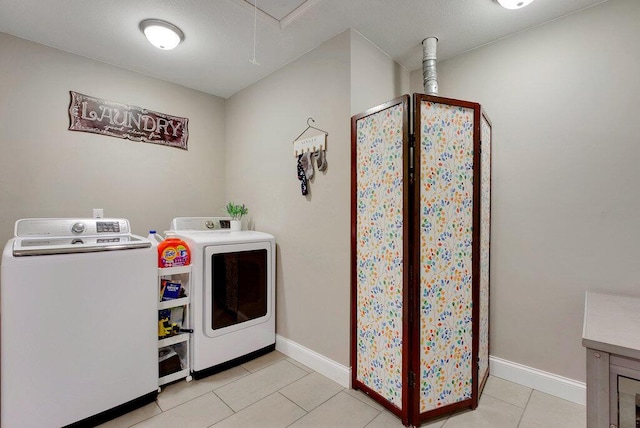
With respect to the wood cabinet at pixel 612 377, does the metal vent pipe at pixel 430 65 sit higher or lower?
higher

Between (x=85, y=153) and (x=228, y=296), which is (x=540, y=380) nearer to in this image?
(x=228, y=296)

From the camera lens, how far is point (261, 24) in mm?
2043

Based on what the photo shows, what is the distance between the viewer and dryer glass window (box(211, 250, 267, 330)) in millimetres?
2240

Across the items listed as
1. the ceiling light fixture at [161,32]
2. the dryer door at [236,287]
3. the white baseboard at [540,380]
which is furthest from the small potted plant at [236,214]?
the white baseboard at [540,380]

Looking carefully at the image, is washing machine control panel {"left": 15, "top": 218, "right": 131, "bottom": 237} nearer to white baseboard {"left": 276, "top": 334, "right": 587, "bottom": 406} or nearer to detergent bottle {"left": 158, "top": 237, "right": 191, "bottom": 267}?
detergent bottle {"left": 158, "top": 237, "right": 191, "bottom": 267}

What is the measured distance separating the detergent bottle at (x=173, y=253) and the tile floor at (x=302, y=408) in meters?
0.90

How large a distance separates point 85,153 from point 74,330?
5.36 ft

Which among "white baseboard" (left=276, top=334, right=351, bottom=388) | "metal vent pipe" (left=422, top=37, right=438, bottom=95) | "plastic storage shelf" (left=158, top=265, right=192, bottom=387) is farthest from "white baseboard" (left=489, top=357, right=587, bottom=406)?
"plastic storage shelf" (left=158, top=265, right=192, bottom=387)

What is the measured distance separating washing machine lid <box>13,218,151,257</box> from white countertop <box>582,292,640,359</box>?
2352 mm

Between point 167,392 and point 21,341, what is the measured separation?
933 mm

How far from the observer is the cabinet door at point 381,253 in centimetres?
169

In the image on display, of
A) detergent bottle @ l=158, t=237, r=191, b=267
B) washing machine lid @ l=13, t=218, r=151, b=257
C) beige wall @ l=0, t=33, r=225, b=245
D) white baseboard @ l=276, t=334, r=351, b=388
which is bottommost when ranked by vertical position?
white baseboard @ l=276, t=334, r=351, b=388

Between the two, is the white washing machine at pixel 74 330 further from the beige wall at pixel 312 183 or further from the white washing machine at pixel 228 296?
the beige wall at pixel 312 183

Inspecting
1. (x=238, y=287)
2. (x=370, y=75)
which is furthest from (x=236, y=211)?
(x=370, y=75)
